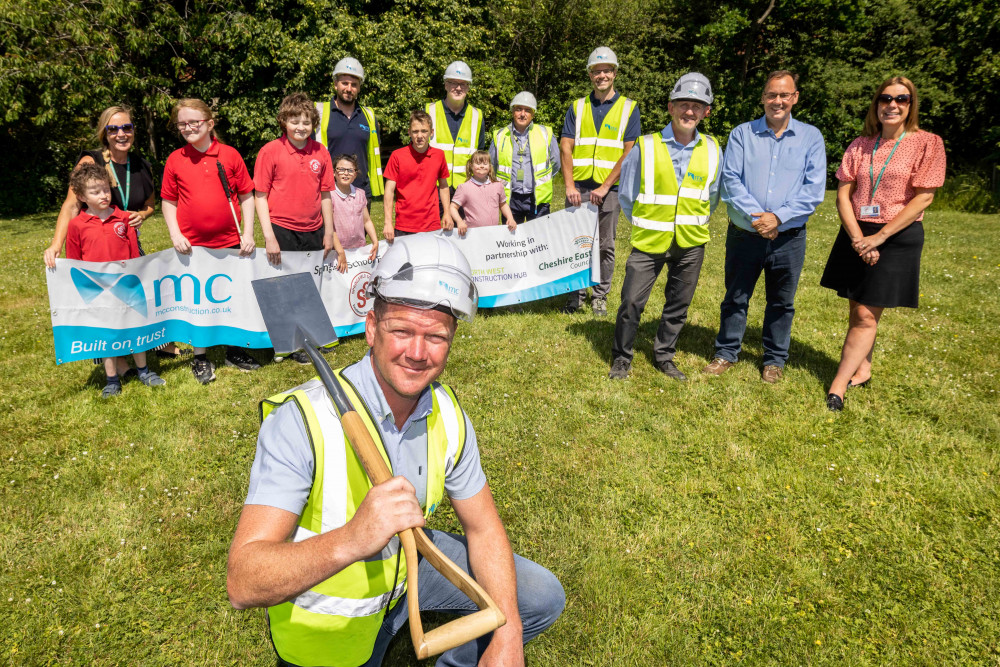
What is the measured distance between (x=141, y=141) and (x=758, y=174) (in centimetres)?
2266

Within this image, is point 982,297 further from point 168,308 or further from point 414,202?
point 168,308

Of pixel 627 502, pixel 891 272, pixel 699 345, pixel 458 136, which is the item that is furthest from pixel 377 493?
pixel 458 136

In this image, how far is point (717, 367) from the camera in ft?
20.2

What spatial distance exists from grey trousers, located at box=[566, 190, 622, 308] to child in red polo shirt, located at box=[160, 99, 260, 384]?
4.03 m

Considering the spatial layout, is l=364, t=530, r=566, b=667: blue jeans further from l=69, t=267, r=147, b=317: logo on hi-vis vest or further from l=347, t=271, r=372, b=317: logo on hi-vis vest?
l=347, t=271, r=372, b=317: logo on hi-vis vest

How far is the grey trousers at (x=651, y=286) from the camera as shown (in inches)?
231

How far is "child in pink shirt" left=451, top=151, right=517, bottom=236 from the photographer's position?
24.7 feet

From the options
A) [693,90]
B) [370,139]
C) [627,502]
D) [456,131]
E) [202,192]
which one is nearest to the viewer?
[627,502]

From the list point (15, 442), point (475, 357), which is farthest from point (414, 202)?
point (15, 442)

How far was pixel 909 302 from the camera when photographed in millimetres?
5219

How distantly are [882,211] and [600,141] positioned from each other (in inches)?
130

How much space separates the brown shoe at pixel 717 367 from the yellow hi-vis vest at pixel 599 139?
2.78m

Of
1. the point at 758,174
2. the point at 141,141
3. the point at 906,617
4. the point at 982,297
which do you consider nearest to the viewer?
the point at 906,617

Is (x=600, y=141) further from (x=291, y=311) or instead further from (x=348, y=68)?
(x=291, y=311)
